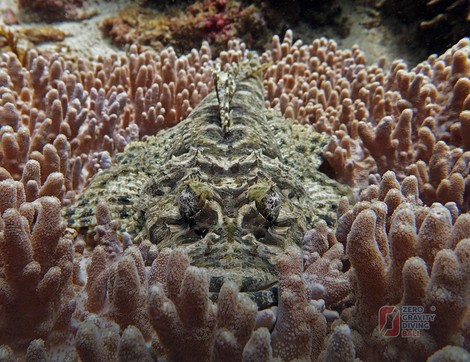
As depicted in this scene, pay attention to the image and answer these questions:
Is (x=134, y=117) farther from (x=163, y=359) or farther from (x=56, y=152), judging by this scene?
(x=163, y=359)

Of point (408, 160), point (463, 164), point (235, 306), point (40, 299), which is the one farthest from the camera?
point (408, 160)

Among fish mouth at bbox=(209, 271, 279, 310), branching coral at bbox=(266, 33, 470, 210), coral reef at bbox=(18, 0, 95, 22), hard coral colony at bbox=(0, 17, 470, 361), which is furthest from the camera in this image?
coral reef at bbox=(18, 0, 95, 22)

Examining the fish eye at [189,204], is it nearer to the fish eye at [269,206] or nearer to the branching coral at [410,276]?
the fish eye at [269,206]

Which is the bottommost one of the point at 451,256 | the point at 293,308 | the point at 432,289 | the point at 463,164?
the point at 293,308

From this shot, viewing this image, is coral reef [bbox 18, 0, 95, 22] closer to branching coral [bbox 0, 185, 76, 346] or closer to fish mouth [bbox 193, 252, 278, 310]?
branching coral [bbox 0, 185, 76, 346]

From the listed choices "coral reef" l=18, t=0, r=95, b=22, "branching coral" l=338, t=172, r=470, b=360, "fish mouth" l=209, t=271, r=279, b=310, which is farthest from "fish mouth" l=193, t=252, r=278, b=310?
"coral reef" l=18, t=0, r=95, b=22

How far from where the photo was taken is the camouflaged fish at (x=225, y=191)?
8.20ft

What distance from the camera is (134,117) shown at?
5.12 meters

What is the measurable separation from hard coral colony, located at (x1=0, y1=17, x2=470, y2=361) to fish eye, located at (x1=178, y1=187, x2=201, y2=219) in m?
0.37

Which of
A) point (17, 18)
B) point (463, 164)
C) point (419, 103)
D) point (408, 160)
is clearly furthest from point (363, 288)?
point (17, 18)

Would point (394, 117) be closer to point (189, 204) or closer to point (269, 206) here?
point (269, 206)

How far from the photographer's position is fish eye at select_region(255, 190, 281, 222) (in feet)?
9.00

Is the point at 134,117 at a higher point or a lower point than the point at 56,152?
higher

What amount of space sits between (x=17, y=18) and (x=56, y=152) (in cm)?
621
